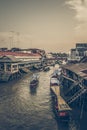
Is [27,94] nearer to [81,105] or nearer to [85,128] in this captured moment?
[81,105]

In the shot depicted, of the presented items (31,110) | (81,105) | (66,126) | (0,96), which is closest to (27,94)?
(0,96)

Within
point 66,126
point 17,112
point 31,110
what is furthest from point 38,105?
point 66,126

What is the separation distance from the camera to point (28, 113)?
44812mm

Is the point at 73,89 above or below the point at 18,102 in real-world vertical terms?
above

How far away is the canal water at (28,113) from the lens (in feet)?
122

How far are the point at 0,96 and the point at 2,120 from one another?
2080 cm

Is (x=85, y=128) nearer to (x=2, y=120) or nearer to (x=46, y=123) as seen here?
(x=46, y=123)

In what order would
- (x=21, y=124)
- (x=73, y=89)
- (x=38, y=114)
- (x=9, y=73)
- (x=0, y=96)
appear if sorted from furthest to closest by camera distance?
1. (x=9, y=73)
2. (x=0, y=96)
3. (x=73, y=89)
4. (x=38, y=114)
5. (x=21, y=124)

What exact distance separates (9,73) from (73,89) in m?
44.6

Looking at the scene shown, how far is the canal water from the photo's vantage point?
3728 centimetres

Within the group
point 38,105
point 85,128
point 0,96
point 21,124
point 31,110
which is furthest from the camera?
point 0,96

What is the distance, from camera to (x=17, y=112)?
150 feet

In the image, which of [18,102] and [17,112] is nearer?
[17,112]

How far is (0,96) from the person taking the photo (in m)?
60.7
